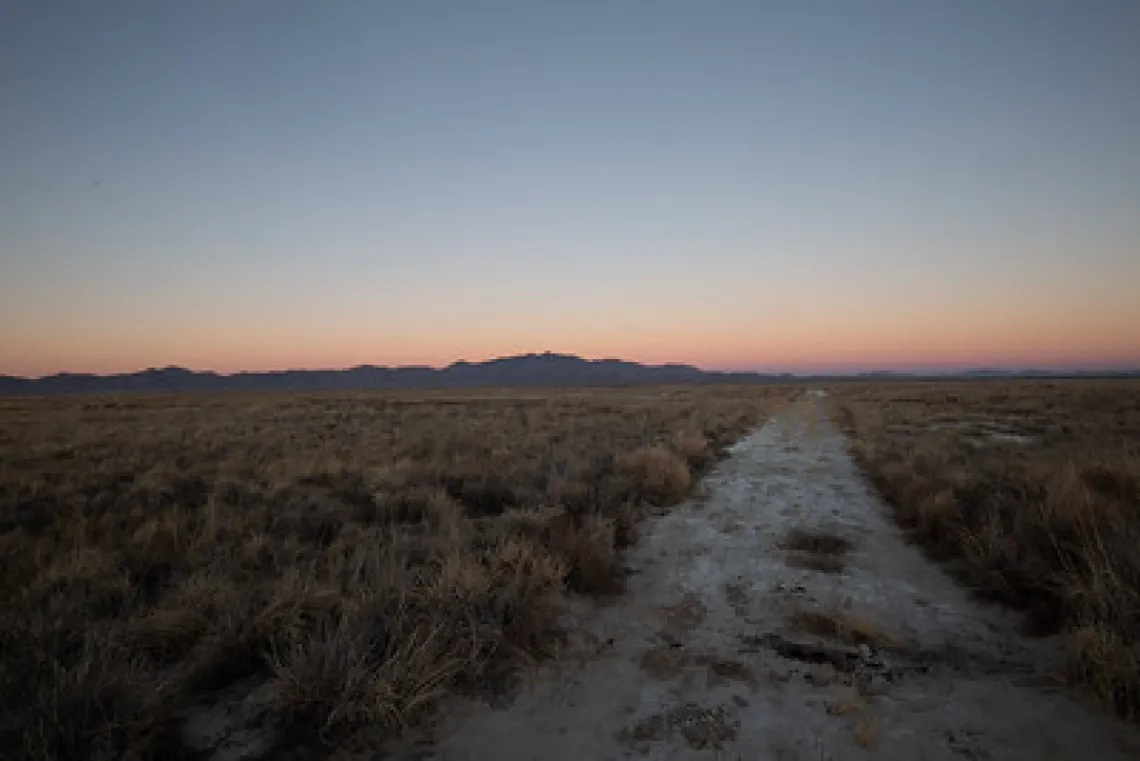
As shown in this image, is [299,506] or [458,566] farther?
[299,506]

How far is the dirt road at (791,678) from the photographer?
3.40 m

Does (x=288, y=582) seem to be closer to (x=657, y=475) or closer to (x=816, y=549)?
(x=816, y=549)

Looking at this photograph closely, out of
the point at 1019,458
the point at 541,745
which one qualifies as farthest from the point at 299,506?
the point at 1019,458

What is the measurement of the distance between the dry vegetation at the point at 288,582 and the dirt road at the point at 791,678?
52cm

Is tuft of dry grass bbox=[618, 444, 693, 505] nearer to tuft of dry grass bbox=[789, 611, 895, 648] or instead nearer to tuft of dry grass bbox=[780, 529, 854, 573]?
tuft of dry grass bbox=[780, 529, 854, 573]

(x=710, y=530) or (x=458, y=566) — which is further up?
Result: (x=458, y=566)

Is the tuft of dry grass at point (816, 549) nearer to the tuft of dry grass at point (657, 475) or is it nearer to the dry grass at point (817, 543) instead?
the dry grass at point (817, 543)

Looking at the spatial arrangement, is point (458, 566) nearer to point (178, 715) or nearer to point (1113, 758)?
point (178, 715)

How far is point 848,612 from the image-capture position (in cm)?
525

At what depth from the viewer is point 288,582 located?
16.3 ft

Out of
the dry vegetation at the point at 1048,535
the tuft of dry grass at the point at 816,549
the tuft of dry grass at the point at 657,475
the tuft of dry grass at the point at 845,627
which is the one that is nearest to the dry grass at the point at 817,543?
the tuft of dry grass at the point at 816,549

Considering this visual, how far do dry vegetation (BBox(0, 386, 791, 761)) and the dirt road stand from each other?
20.6 inches

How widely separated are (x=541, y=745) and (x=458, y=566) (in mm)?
2044

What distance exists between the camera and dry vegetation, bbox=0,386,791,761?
3.47 metres
